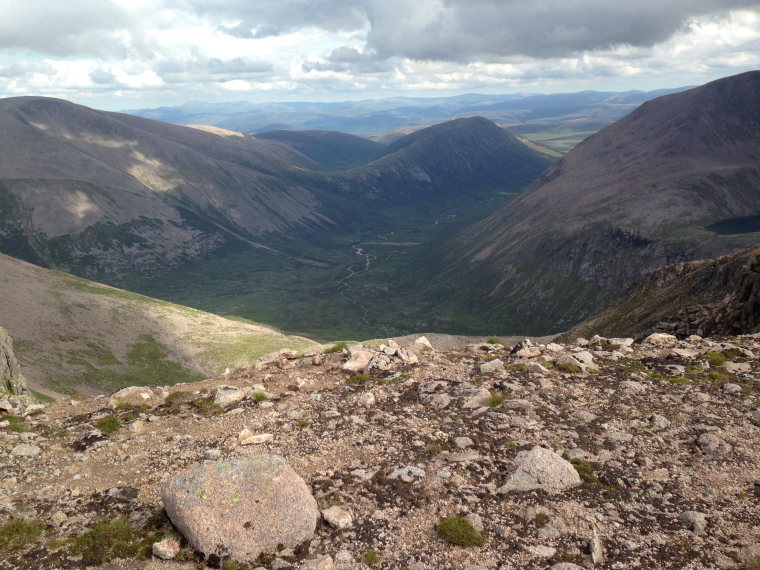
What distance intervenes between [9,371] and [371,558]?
40.9 meters

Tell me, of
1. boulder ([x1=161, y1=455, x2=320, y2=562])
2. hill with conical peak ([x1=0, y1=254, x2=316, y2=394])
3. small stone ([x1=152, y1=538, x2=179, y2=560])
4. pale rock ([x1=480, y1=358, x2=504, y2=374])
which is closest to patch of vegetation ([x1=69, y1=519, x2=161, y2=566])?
small stone ([x1=152, y1=538, x2=179, y2=560])

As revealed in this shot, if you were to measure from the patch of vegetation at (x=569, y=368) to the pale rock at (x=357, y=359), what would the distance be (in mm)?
10420

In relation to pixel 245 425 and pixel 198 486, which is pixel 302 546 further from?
pixel 245 425

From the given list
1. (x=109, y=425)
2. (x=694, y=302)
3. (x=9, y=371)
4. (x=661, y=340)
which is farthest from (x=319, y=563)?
(x=694, y=302)

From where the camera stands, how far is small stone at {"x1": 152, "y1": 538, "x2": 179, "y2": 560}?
1345 centimetres

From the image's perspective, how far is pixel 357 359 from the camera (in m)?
28.1

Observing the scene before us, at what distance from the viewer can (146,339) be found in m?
107

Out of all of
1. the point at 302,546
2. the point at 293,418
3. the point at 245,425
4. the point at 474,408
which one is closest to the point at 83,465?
the point at 245,425

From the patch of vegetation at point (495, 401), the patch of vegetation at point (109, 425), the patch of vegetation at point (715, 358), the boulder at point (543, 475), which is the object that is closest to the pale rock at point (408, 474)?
the boulder at point (543, 475)

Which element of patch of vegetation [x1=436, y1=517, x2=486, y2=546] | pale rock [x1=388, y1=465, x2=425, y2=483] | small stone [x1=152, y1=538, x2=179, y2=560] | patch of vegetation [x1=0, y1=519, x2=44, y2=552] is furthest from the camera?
pale rock [x1=388, y1=465, x2=425, y2=483]

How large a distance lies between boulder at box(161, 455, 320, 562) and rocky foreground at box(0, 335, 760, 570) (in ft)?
0.19

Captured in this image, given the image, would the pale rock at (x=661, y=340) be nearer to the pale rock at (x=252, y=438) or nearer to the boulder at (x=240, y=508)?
the pale rock at (x=252, y=438)

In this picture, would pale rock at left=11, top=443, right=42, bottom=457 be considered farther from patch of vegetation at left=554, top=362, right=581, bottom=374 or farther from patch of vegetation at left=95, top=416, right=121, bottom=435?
patch of vegetation at left=554, top=362, right=581, bottom=374

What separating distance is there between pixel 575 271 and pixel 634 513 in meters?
175
